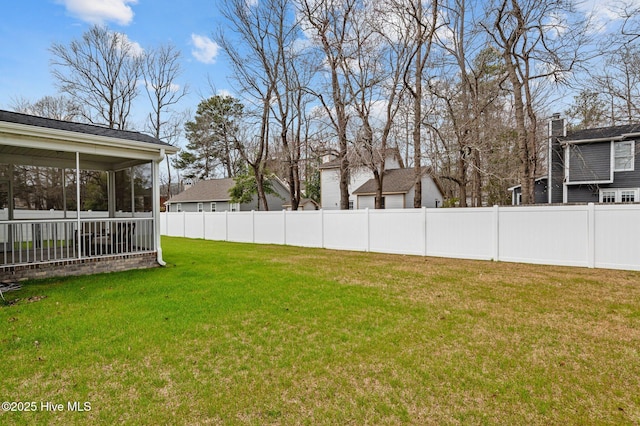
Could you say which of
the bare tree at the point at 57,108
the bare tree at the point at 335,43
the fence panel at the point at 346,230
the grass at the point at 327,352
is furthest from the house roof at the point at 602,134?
the bare tree at the point at 57,108

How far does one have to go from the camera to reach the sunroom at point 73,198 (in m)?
6.79

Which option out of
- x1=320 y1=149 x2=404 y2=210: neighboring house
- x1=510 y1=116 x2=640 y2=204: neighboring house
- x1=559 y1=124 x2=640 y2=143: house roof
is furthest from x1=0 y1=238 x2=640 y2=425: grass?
x1=320 y1=149 x2=404 y2=210: neighboring house

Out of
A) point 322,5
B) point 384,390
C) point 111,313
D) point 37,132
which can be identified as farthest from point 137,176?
point 322,5

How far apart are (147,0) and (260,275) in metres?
12.3

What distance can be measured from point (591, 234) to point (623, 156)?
11750 millimetres

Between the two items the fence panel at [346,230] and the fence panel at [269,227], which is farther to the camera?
A: the fence panel at [269,227]

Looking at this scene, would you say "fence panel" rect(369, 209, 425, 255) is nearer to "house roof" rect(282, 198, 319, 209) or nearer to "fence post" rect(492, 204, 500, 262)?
"fence post" rect(492, 204, 500, 262)

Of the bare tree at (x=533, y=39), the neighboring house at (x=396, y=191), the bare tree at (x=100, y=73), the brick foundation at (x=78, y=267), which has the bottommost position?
the brick foundation at (x=78, y=267)

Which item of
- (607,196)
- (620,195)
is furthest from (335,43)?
(620,195)

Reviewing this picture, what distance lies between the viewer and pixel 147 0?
12.8 m

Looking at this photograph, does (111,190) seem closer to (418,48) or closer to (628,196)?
(418,48)

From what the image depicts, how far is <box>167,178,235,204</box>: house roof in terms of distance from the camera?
92.3 feet

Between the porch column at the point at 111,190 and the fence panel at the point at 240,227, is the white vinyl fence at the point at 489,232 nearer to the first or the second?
the fence panel at the point at 240,227

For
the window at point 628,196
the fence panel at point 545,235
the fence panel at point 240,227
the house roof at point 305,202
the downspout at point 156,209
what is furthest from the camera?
the house roof at point 305,202
